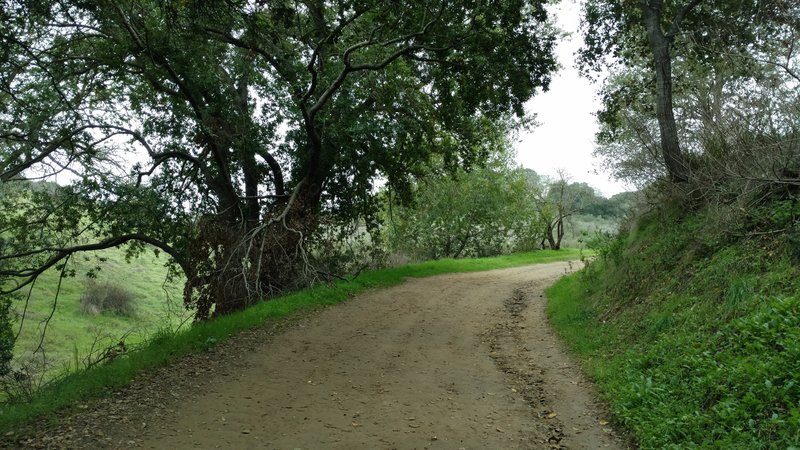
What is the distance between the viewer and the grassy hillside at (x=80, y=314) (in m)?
22.0

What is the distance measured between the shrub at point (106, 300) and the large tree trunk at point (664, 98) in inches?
1029

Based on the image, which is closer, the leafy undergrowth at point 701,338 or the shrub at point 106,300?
the leafy undergrowth at point 701,338

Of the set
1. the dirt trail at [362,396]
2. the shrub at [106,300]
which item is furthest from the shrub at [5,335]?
the shrub at [106,300]

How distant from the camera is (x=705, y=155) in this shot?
10.1 metres

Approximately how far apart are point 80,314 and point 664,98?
1063 inches

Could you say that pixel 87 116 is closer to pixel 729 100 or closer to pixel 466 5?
pixel 466 5

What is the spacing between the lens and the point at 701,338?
268 inches

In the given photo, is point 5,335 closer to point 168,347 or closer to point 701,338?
point 168,347

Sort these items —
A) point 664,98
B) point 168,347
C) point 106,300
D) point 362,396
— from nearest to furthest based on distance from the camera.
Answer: point 362,396 → point 168,347 → point 664,98 → point 106,300

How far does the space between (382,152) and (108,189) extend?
7.84 m

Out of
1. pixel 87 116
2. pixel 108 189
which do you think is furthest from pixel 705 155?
pixel 87 116

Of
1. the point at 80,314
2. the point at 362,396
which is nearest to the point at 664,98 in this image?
the point at 362,396

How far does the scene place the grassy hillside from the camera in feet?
72.0

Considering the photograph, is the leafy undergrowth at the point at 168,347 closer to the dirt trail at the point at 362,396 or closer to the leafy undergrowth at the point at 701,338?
the dirt trail at the point at 362,396
